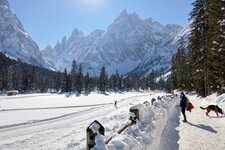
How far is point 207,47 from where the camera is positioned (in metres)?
40.7

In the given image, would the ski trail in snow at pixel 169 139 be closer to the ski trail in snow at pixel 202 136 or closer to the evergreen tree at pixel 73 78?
the ski trail in snow at pixel 202 136

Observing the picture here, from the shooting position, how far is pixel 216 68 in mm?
33938

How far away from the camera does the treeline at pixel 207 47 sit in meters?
31.2

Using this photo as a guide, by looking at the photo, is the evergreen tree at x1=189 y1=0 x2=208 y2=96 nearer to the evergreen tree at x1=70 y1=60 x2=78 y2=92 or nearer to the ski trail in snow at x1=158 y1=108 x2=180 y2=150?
the ski trail in snow at x1=158 y1=108 x2=180 y2=150

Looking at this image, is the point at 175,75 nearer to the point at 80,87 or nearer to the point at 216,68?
the point at 80,87

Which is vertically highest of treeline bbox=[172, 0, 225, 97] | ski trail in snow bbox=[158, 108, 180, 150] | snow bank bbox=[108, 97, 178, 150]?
treeline bbox=[172, 0, 225, 97]

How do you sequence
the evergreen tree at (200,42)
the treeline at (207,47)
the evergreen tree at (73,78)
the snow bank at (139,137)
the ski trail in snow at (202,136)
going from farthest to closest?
the evergreen tree at (73,78), the evergreen tree at (200,42), the treeline at (207,47), the ski trail in snow at (202,136), the snow bank at (139,137)

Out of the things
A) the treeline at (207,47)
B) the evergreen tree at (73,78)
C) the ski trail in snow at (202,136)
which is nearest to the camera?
the ski trail in snow at (202,136)

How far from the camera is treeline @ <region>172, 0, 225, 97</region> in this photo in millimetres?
31250

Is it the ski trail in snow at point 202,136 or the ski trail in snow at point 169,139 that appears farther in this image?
the ski trail in snow at point 202,136

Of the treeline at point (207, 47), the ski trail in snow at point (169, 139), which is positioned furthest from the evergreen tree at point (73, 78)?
the ski trail in snow at point (169, 139)

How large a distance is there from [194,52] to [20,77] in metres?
109

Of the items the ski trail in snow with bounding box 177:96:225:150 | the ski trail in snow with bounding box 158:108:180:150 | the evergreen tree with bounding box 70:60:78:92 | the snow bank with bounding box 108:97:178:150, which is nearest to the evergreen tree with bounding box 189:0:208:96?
the ski trail in snow with bounding box 177:96:225:150

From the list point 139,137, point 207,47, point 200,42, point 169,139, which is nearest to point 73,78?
point 200,42
